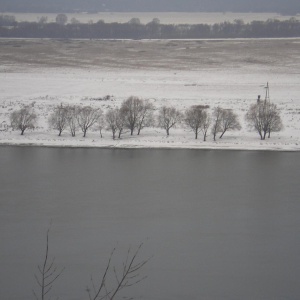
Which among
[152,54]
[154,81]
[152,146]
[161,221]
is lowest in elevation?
[161,221]

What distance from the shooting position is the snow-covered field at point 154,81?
10344 mm

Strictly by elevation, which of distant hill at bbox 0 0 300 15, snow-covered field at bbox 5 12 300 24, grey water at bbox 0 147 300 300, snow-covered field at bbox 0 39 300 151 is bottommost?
grey water at bbox 0 147 300 300

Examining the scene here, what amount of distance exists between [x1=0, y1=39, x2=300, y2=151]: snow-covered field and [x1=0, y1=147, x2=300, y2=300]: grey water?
1.15m

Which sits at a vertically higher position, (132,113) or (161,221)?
(132,113)

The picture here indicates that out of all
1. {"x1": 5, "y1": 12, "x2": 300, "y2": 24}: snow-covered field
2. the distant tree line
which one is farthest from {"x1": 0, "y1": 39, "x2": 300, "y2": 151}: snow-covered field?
{"x1": 5, "y1": 12, "x2": 300, "y2": 24}: snow-covered field

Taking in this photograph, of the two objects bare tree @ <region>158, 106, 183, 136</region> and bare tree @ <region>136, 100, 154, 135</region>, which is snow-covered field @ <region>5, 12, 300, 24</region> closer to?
bare tree @ <region>136, 100, 154, 135</region>

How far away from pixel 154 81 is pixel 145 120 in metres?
5.80

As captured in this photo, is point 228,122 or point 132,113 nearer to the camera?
point 228,122

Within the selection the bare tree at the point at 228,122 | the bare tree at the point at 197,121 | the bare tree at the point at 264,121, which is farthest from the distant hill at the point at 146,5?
the bare tree at the point at 197,121

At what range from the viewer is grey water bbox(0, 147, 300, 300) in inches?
198

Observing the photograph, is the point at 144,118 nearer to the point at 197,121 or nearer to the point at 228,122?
the point at 197,121

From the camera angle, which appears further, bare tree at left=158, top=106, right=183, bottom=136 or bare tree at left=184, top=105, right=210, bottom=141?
bare tree at left=158, top=106, right=183, bottom=136

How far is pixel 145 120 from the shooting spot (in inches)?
438

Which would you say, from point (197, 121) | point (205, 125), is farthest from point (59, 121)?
point (205, 125)
